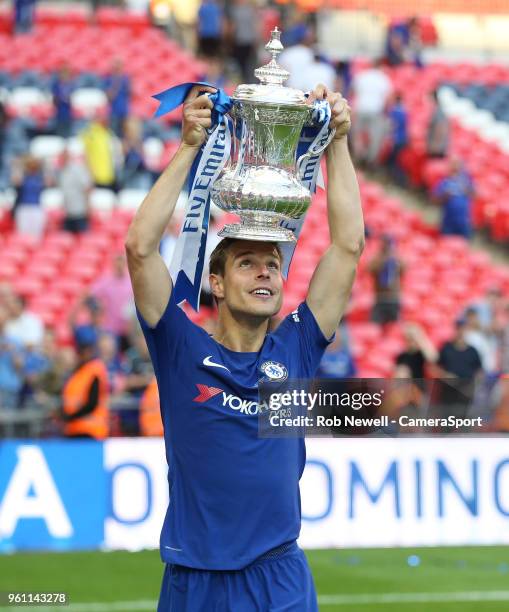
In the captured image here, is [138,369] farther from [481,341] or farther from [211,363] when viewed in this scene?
[211,363]

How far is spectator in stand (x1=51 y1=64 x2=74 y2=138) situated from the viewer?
681 inches

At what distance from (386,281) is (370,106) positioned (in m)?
4.11

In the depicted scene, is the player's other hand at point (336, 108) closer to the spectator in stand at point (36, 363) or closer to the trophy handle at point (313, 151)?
the trophy handle at point (313, 151)

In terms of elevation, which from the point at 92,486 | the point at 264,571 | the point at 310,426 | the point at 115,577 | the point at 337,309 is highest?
the point at 337,309

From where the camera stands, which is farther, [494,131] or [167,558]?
[494,131]

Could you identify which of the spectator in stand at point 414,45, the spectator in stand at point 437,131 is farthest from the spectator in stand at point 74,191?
the spectator in stand at point 414,45

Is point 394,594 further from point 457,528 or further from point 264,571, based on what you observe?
point 264,571

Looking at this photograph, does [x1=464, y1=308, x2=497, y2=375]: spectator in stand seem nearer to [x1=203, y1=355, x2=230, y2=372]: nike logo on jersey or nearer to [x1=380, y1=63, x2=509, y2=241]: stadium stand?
[x1=380, y1=63, x2=509, y2=241]: stadium stand

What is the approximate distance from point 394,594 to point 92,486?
6.34 ft

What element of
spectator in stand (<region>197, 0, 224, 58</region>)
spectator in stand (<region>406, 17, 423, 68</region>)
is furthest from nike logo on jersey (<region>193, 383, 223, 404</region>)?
spectator in stand (<region>406, 17, 423, 68</region>)

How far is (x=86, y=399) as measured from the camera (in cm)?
1023

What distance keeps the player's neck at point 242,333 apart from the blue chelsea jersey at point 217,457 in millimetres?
41

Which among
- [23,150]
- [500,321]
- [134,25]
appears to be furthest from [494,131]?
[500,321]

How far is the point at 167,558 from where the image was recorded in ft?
14.3
